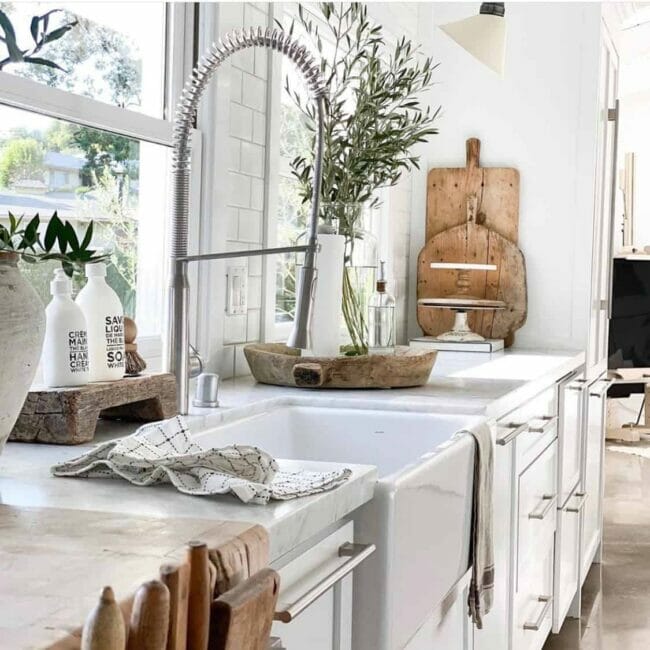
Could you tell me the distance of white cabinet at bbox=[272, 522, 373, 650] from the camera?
135 centimetres

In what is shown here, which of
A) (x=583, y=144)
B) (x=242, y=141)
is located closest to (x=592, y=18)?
(x=583, y=144)

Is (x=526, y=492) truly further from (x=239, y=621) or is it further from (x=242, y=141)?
(x=239, y=621)

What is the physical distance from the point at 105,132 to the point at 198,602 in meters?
1.67

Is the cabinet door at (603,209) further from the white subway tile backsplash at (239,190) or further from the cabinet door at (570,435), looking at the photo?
the white subway tile backsplash at (239,190)

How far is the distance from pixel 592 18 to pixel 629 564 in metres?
2.39

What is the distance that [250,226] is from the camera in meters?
3.04

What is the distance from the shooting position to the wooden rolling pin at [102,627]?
762 millimetres

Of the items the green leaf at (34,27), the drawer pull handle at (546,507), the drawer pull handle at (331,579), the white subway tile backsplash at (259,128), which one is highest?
the green leaf at (34,27)

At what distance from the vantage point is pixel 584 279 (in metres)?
4.30

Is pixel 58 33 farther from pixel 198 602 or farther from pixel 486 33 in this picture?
pixel 198 602

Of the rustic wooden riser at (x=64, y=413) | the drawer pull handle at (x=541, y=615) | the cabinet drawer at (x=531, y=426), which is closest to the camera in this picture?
the rustic wooden riser at (x=64, y=413)

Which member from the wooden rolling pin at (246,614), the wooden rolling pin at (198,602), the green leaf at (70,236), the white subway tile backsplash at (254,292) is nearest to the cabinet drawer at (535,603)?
the white subway tile backsplash at (254,292)

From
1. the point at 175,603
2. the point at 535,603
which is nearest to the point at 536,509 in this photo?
the point at 535,603

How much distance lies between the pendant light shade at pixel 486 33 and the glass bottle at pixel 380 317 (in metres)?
0.69
